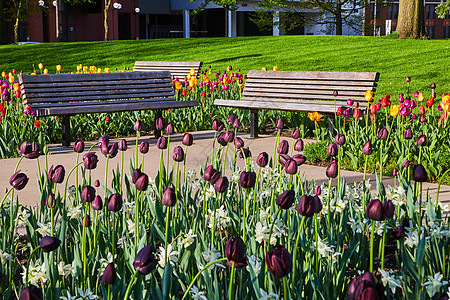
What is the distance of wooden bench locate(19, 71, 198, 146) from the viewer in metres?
Result: 7.12

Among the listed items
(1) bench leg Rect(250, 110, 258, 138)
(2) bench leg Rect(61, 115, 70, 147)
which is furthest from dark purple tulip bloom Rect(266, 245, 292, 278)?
(1) bench leg Rect(250, 110, 258, 138)

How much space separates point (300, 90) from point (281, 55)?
934 centimetres

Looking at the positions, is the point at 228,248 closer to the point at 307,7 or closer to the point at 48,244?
the point at 48,244

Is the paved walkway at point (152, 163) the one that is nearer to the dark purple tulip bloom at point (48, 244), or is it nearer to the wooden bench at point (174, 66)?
the dark purple tulip bloom at point (48, 244)

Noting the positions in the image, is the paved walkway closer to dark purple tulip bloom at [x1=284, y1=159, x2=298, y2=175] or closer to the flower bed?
the flower bed

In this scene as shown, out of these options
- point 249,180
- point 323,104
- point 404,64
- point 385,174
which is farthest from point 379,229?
point 404,64

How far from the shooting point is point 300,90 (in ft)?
25.4

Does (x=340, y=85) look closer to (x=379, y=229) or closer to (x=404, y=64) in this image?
(x=379, y=229)

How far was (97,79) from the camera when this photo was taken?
7.84 metres

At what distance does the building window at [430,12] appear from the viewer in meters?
67.9

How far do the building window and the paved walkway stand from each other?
65928 mm

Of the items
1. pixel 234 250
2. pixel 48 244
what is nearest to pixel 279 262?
pixel 234 250

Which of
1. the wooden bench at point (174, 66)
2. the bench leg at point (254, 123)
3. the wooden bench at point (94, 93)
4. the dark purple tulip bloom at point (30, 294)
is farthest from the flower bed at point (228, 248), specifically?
the wooden bench at point (174, 66)

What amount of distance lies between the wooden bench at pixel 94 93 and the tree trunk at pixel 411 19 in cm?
1072
